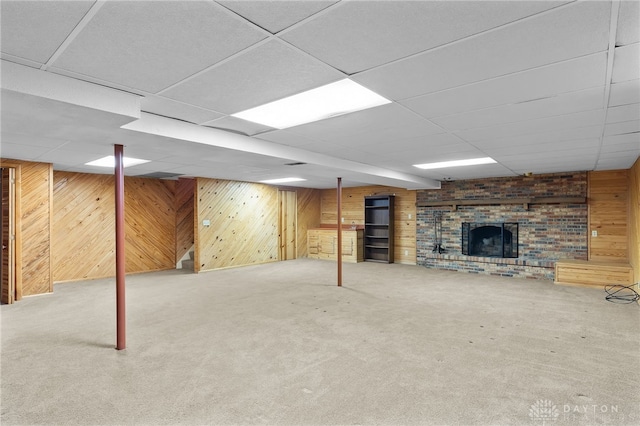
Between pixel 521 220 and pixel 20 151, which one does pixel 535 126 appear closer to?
pixel 521 220

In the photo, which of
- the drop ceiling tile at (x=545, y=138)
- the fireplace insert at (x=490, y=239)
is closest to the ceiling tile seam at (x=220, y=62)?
the drop ceiling tile at (x=545, y=138)

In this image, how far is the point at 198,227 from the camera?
297 inches

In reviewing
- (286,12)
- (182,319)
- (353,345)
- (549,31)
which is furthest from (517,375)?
(182,319)

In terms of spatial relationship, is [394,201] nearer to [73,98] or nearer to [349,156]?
[349,156]

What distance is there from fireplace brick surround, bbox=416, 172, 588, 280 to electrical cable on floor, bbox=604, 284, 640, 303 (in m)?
1.03

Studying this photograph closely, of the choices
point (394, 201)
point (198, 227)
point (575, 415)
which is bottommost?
point (575, 415)

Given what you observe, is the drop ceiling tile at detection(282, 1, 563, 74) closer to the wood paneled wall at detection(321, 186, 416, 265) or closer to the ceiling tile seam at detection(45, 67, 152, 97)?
the ceiling tile seam at detection(45, 67, 152, 97)

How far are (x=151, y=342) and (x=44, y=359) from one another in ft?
A: 2.82

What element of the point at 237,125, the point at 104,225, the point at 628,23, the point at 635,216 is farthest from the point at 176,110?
the point at 635,216

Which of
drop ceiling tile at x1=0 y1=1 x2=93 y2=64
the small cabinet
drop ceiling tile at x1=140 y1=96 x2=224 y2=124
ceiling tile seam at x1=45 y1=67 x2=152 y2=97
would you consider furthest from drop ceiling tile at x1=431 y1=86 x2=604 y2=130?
the small cabinet

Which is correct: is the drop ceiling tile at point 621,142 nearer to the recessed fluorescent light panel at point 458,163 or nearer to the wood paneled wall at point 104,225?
the recessed fluorescent light panel at point 458,163

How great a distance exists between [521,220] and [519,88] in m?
5.92

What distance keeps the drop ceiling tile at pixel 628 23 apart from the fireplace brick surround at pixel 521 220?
6.21 metres

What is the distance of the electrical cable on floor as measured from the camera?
5.08 metres
